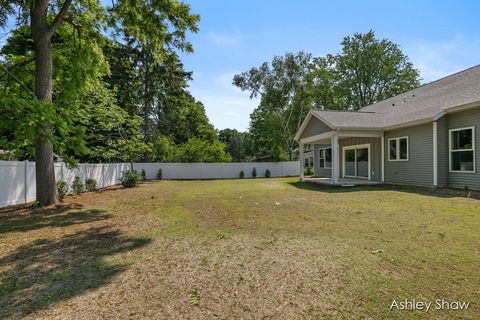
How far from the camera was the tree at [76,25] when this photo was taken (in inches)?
350

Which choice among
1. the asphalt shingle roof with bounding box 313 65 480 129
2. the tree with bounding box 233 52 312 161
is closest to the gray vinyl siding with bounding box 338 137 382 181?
the asphalt shingle roof with bounding box 313 65 480 129

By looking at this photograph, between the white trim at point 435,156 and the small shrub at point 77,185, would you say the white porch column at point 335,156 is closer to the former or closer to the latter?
the white trim at point 435,156

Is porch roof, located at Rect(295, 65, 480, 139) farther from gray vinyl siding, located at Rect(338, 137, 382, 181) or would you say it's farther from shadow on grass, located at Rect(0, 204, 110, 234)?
shadow on grass, located at Rect(0, 204, 110, 234)

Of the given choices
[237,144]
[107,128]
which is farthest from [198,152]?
[237,144]

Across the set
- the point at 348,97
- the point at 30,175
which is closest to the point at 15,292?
the point at 30,175

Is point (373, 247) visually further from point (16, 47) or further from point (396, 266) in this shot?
point (16, 47)

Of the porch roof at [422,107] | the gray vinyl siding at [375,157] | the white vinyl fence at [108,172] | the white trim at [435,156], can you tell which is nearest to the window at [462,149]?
the white trim at [435,156]

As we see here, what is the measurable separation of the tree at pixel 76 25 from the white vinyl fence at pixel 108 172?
1094 millimetres

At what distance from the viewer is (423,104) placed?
14508mm

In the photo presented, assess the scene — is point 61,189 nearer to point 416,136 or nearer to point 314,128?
point 314,128

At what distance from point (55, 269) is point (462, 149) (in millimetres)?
13589

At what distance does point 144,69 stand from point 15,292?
2662 centimetres

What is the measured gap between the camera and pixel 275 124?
3344 cm

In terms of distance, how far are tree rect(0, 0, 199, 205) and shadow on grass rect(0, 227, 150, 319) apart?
3695 millimetres
